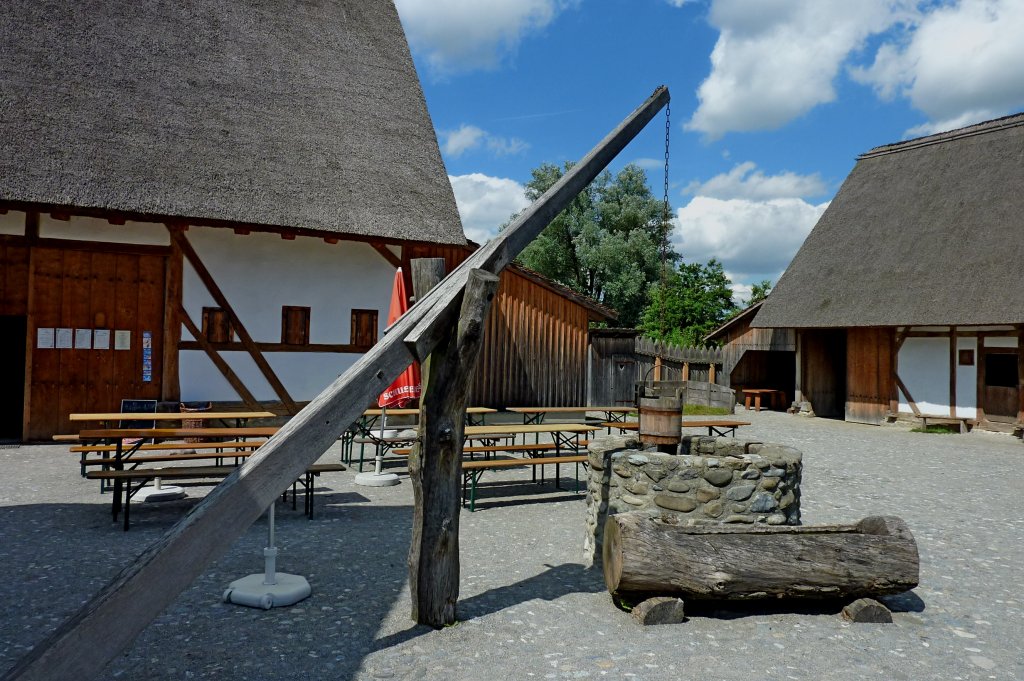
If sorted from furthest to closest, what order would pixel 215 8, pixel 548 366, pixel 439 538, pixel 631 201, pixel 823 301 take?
pixel 631 201 < pixel 823 301 < pixel 548 366 < pixel 215 8 < pixel 439 538

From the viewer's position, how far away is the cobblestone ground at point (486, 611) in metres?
3.76

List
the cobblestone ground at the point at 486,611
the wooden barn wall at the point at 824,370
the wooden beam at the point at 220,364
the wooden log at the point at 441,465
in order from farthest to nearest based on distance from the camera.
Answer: the wooden barn wall at the point at 824,370 < the wooden beam at the point at 220,364 < the wooden log at the point at 441,465 < the cobblestone ground at the point at 486,611

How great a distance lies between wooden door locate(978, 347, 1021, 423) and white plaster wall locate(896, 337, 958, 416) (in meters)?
0.76

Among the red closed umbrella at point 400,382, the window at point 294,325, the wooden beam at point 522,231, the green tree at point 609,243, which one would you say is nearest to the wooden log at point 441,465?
the wooden beam at point 522,231

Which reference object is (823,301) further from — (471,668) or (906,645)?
(471,668)

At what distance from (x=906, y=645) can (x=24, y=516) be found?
7126 millimetres

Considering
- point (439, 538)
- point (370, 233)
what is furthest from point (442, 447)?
point (370, 233)

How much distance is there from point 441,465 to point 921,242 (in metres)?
16.8

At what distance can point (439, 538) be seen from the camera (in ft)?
13.6

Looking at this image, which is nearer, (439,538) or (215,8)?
(439,538)

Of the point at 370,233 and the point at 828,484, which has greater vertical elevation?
the point at 370,233

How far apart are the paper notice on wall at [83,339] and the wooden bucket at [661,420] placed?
8899 mm

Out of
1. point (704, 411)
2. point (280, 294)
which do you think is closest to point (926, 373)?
point (704, 411)

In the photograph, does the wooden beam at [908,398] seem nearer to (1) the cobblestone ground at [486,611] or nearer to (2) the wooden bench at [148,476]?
(1) the cobblestone ground at [486,611]
